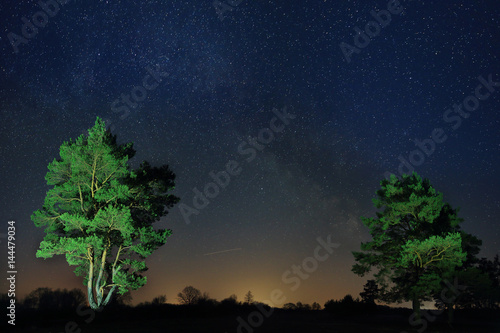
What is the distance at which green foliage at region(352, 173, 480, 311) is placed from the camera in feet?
71.3

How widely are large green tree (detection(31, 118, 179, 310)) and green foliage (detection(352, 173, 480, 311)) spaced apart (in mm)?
14706

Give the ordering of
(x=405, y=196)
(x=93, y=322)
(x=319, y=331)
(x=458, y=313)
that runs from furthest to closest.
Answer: (x=458, y=313)
(x=405, y=196)
(x=319, y=331)
(x=93, y=322)

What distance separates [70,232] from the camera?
1994 centimetres

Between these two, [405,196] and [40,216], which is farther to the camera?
[405,196]

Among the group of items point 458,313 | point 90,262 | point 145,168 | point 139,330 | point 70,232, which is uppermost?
point 145,168

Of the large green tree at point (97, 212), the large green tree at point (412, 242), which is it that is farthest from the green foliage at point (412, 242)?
the large green tree at point (97, 212)

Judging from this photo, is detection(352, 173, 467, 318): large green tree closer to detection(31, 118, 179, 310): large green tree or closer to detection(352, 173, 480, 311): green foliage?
detection(352, 173, 480, 311): green foliage

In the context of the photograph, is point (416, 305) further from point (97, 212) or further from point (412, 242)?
point (97, 212)

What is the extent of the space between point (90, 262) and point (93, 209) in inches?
115

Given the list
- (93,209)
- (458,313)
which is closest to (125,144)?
(93,209)

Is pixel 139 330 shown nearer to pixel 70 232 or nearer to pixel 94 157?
pixel 70 232

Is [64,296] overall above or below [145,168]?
below

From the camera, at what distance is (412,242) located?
21.9 metres

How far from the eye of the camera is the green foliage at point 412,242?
71.3ft
